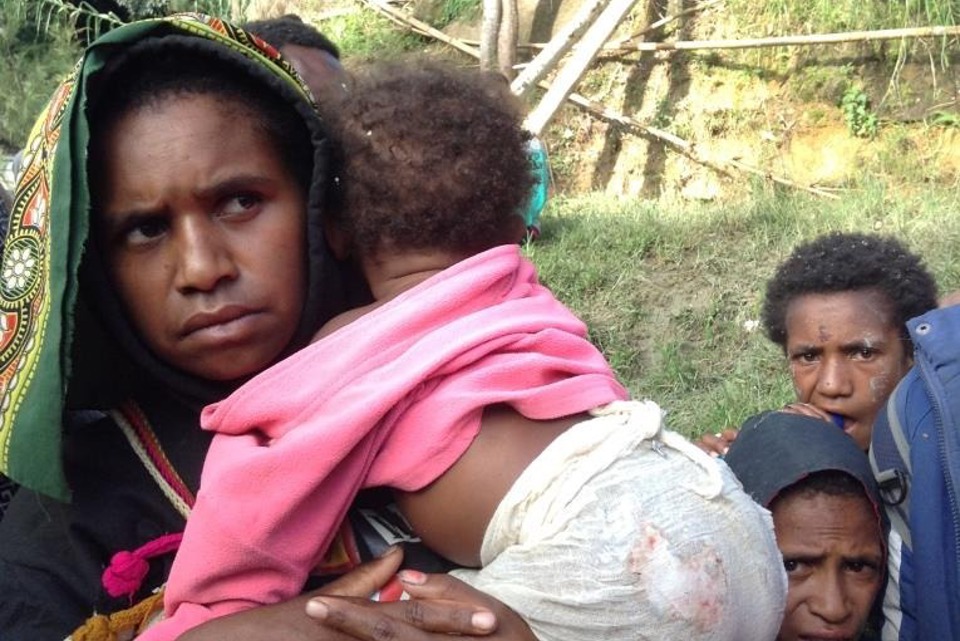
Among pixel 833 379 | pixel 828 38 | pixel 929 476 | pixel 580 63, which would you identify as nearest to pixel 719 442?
pixel 833 379

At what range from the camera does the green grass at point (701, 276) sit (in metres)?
5.15

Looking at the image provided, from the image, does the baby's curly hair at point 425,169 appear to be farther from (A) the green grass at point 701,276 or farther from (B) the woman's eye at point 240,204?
(A) the green grass at point 701,276

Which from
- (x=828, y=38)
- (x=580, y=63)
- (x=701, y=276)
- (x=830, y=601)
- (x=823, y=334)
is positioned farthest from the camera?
(x=828, y=38)

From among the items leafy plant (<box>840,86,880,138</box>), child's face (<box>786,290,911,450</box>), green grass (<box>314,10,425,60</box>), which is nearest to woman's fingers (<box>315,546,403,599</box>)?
child's face (<box>786,290,911,450</box>)

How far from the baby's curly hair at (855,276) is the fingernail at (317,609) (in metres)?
2.45

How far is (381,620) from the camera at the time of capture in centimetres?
138

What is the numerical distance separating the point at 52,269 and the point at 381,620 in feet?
2.27

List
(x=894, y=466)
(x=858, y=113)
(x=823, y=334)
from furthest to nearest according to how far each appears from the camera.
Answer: (x=858, y=113)
(x=823, y=334)
(x=894, y=466)

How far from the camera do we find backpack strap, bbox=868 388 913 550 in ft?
7.40

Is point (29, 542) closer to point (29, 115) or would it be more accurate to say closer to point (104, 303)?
point (104, 303)

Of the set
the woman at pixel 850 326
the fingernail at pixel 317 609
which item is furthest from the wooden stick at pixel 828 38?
the fingernail at pixel 317 609

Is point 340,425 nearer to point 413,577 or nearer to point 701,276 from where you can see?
point 413,577

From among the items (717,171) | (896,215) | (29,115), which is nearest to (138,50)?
(896,215)

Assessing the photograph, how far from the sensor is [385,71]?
5.89 ft
